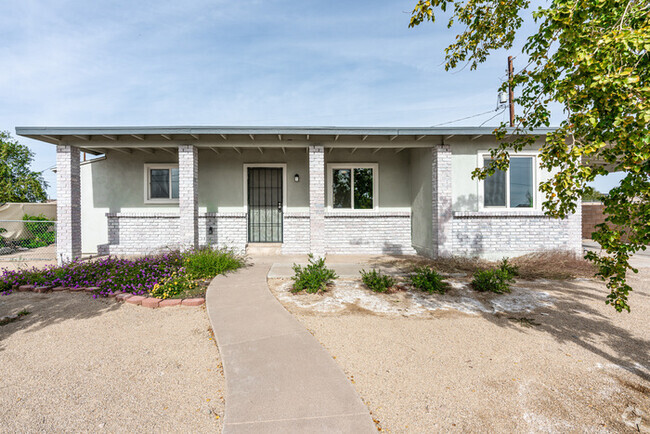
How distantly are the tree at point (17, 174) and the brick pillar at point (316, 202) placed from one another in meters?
18.1

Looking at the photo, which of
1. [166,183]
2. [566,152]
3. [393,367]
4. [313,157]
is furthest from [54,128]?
[566,152]

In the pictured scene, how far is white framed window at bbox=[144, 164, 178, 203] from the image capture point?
28.3ft

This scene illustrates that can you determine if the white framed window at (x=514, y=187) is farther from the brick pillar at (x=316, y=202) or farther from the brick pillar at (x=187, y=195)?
the brick pillar at (x=187, y=195)

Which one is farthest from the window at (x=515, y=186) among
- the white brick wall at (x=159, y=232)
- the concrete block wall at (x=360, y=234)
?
the white brick wall at (x=159, y=232)

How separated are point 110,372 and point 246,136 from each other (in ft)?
19.1

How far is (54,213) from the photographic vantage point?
1216 cm

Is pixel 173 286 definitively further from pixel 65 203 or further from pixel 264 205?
pixel 65 203

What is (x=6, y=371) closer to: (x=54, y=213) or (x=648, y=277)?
(x=648, y=277)

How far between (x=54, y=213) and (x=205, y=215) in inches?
354

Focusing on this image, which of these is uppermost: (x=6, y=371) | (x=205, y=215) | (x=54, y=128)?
(x=54, y=128)

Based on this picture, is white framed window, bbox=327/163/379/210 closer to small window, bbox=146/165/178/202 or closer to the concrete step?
the concrete step

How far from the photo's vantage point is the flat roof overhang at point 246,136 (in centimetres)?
675

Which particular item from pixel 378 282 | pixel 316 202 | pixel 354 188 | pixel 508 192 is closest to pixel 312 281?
pixel 378 282

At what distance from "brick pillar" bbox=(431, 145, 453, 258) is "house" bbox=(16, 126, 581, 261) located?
0.09ft
